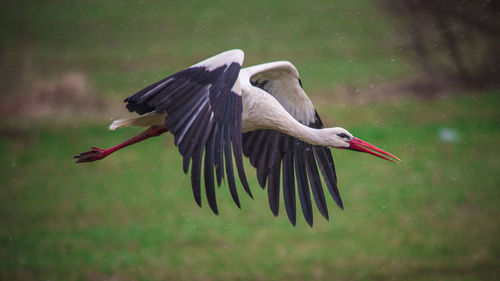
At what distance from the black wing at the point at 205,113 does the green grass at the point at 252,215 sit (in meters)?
3.34

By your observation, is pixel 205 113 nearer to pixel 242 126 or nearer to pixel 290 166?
pixel 242 126

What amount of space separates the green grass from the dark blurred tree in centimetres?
136

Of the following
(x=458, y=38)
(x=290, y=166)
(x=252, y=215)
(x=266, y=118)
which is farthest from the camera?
(x=458, y=38)

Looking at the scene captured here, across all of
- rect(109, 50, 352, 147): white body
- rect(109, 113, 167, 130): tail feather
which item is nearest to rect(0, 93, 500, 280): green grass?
rect(109, 113, 167, 130): tail feather

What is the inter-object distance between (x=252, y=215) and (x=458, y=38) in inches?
263

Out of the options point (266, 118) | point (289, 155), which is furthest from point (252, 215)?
point (266, 118)

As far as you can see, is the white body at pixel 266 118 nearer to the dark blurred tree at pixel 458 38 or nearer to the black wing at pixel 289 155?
the black wing at pixel 289 155

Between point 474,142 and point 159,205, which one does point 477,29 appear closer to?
point 474,142

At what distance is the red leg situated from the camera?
20.5ft

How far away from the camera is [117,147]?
20.8 feet

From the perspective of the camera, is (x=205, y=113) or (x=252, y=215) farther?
(x=252, y=215)

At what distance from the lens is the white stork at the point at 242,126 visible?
15.8 feet

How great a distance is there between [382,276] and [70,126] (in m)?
6.31

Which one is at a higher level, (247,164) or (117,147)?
(117,147)
